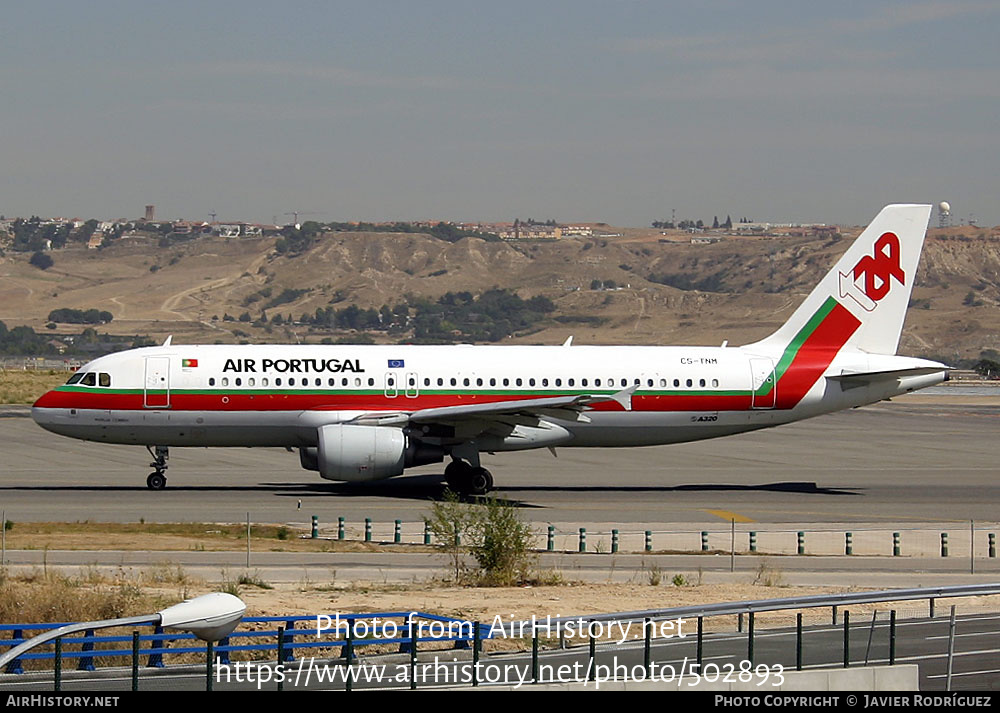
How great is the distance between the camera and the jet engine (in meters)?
40.5

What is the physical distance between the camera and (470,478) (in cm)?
4281

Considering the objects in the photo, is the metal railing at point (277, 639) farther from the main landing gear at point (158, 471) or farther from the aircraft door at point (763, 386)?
the aircraft door at point (763, 386)

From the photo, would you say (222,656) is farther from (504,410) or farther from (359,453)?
(504,410)

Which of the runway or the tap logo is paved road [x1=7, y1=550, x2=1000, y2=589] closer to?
the runway

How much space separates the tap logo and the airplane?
5 cm

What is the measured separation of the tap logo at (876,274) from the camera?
4631cm

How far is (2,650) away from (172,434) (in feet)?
74.3

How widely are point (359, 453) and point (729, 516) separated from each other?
10.5 metres

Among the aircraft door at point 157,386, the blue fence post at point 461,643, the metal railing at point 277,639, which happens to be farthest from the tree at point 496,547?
the aircraft door at point 157,386

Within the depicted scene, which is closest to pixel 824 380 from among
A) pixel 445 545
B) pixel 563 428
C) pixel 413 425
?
pixel 563 428

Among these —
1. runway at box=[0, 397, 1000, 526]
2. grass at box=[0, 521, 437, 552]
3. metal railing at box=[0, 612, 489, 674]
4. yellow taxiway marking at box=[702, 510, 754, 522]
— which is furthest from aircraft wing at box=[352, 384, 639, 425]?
metal railing at box=[0, 612, 489, 674]

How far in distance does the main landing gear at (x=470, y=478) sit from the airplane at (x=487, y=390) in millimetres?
42

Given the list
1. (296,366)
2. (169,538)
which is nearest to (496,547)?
(169,538)

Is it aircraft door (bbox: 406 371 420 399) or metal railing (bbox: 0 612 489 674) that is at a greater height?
aircraft door (bbox: 406 371 420 399)
